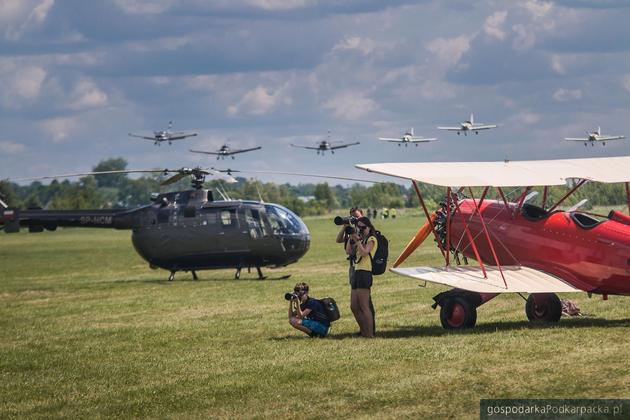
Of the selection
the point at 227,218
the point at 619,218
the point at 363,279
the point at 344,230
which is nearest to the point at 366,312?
the point at 363,279

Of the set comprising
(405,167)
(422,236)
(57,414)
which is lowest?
(57,414)

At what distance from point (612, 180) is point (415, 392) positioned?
661 centimetres

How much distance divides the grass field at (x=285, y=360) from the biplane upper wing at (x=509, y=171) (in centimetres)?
248

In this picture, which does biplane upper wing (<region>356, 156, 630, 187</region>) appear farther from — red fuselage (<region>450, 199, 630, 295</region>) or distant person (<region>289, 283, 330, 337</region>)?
distant person (<region>289, 283, 330, 337</region>)

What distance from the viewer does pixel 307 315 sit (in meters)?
17.7

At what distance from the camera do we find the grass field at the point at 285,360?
480 inches

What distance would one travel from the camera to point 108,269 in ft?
148

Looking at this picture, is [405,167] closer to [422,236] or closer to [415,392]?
[422,236]

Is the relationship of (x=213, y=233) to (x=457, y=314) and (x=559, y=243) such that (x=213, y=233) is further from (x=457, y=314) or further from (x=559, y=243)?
(x=559, y=243)

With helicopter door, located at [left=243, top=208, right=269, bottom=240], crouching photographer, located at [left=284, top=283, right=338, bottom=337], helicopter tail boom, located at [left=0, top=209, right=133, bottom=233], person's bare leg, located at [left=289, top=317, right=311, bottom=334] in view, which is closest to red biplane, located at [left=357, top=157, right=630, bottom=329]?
crouching photographer, located at [left=284, top=283, right=338, bottom=337]

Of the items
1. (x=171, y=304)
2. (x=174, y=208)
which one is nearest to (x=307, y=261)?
(x=174, y=208)

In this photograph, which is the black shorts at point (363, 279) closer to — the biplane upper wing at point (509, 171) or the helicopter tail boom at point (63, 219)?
the biplane upper wing at point (509, 171)

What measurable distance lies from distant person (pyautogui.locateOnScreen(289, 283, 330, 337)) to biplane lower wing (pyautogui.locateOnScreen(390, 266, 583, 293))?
1.49 m

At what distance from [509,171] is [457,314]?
269cm
